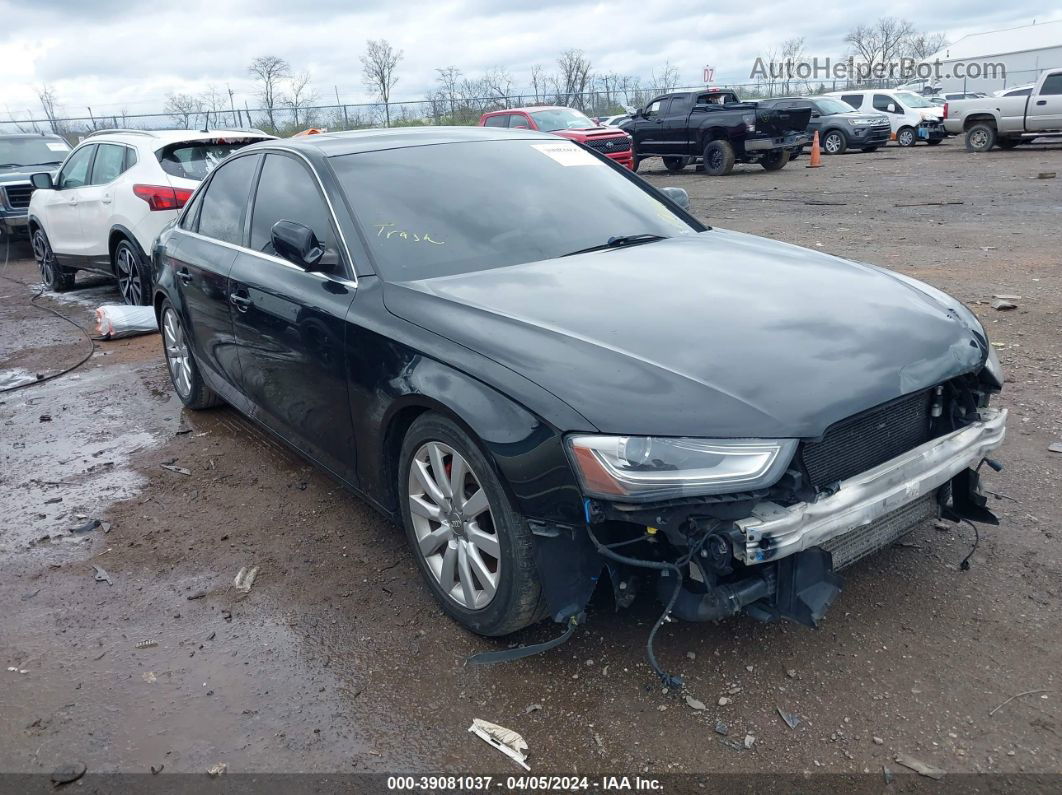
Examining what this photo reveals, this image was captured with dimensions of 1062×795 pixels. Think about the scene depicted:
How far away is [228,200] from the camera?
4570 millimetres

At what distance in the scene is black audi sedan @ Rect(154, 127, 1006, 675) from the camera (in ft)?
7.70

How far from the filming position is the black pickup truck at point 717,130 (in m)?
18.4

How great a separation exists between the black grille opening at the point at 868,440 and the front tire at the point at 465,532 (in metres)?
0.88

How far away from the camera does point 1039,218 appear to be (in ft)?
35.6

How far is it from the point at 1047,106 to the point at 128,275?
20.4 m

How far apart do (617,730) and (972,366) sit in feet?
5.40

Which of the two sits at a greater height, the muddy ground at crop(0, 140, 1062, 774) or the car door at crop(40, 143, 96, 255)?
the car door at crop(40, 143, 96, 255)

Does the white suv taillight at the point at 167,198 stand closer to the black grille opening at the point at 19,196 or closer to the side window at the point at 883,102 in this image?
the black grille opening at the point at 19,196

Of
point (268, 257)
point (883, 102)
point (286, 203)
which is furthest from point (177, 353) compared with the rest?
point (883, 102)

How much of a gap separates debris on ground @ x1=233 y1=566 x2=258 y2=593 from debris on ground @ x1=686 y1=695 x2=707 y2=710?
183 cm

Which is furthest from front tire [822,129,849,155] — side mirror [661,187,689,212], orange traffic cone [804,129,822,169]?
side mirror [661,187,689,212]

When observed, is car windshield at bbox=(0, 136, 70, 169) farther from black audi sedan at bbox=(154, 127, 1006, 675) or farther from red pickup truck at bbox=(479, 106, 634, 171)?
black audi sedan at bbox=(154, 127, 1006, 675)

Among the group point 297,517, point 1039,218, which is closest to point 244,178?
point 297,517

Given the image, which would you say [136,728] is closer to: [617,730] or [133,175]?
[617,730]
